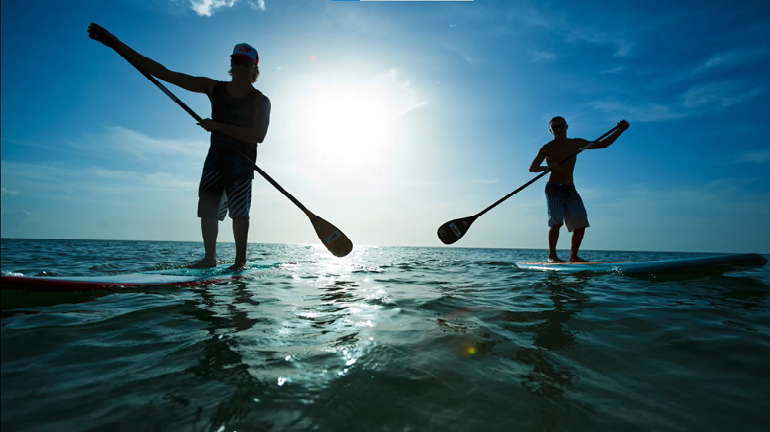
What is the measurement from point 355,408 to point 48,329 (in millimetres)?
1818

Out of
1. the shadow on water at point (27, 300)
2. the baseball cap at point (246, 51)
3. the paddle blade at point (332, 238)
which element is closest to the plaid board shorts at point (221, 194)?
the paddle blade at point (332, 238)

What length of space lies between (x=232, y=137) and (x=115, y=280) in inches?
76.1

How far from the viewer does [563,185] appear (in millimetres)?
6449

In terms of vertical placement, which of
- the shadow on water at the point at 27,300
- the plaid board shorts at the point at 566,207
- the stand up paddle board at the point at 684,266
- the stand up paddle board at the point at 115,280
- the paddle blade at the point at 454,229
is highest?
the plaid board shorts at the point at 566,207

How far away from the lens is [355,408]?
3.69 ft

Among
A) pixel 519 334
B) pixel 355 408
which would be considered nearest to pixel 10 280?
pixel 355 408

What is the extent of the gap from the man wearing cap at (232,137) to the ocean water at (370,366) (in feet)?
4.98

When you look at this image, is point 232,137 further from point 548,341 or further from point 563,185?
point 563,185

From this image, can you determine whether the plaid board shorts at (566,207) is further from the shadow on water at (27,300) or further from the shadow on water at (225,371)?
the shadow on water at (27,300)

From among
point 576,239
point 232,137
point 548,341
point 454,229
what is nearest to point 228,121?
point 232,137

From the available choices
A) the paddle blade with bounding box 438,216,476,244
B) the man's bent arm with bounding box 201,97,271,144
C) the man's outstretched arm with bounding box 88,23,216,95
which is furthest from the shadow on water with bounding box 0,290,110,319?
the paddle blade with bounding box 438,216,476,244

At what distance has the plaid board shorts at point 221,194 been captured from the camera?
4.04 metres

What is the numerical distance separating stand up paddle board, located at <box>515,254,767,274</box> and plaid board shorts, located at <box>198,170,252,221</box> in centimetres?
516

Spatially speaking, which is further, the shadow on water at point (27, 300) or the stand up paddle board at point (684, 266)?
the stand up paddle board at point (684, 266)
